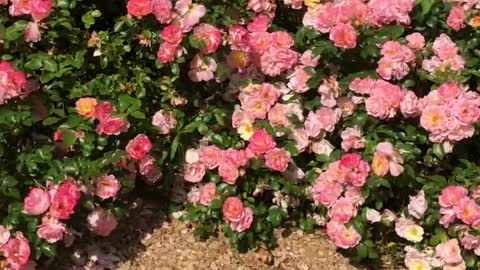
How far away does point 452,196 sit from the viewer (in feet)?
12.3

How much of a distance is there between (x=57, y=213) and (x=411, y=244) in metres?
1.61

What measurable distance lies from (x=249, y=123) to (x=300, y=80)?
1.00 feet

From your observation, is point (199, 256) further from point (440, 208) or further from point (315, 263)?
point (440, 208)

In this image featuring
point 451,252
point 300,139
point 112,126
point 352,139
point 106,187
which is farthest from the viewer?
point 300,139

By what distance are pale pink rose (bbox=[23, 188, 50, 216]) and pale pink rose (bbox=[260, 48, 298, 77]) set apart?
47.2 inches

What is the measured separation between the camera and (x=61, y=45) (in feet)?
12.6

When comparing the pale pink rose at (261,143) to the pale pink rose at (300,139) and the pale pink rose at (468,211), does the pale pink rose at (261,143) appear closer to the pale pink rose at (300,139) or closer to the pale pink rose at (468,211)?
the pale pink rose at (300,139)


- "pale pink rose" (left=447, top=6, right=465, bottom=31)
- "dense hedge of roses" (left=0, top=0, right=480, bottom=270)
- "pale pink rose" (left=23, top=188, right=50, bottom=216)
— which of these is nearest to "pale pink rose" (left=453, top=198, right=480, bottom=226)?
"dense hedge of roses" (left=0, top=0, right=480, bottom=270)

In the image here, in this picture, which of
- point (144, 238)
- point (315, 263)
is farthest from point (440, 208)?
point (144, 238)

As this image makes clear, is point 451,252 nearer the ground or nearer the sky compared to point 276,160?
nearer the ground

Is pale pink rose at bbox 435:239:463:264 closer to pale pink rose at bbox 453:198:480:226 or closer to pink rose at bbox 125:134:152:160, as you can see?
pale pink rose at bbox 453:198:480:226

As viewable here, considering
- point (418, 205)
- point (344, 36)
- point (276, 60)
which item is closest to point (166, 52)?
point (276, 60)

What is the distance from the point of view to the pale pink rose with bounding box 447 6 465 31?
4.03 metres

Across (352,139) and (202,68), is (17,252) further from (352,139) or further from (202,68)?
(352,139)
